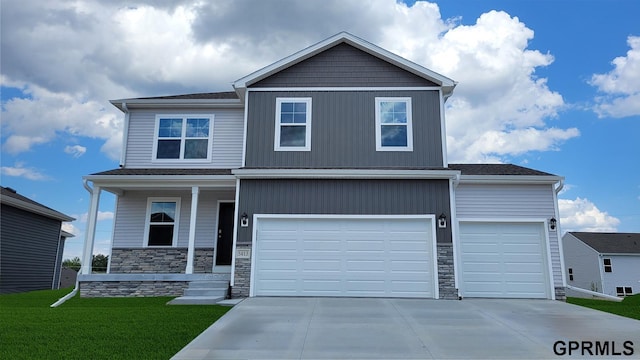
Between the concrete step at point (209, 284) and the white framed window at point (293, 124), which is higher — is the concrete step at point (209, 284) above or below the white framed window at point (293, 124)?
below

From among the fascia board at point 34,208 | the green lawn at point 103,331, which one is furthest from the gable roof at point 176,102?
the green lawn at point 103,331

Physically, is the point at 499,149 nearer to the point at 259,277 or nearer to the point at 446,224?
the point at 446,224

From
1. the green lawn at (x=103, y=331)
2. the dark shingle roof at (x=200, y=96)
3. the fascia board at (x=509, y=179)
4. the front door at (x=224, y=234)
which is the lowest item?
the green lawn at (x=103, y=331)

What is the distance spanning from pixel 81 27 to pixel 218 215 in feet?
26.6

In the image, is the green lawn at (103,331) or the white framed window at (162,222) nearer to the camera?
the green lawn at (103,331)

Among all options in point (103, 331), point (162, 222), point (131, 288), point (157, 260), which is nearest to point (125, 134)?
point (162, 222)

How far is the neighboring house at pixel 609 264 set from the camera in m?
26.4

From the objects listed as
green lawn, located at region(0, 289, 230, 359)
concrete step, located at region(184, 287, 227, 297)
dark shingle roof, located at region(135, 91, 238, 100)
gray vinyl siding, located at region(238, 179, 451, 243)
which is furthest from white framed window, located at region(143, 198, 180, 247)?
green lawn, located at region(0, 289, 230, 359)

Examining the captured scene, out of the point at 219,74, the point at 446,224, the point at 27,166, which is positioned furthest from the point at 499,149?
the point at 27,166

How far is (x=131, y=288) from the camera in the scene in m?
10.1

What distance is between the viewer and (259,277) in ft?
32.0

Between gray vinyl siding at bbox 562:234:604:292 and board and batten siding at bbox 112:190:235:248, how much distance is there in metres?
23.8

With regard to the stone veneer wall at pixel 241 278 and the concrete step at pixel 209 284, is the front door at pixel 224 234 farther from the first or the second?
the stone veneer wall at pixel 241 278

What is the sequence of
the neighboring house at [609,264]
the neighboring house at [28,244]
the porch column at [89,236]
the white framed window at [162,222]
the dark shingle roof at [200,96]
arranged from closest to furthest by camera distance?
the porch column at [89,236], the white framed window at [162,222], the dark shingle roof at [200,96], the neighboring house at [28,244], the neighboring house at [609,264]
